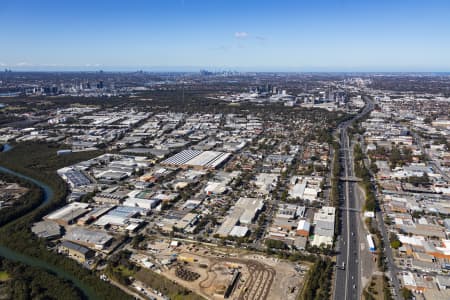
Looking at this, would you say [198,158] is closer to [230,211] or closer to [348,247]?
[230,211]

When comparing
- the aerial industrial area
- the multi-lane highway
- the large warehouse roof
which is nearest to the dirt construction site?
the aerial industrial area

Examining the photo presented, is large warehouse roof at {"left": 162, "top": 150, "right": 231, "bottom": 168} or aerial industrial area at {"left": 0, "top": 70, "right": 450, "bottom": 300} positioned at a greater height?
large warehouse roof at {"left": 162, "top": 150, "right": 231, "bottom": 168}

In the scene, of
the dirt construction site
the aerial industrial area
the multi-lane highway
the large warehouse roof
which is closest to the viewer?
the dirt construction site

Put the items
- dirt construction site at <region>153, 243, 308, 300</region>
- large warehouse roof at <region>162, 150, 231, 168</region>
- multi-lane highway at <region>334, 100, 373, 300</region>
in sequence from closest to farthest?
dirt construction site at <region>153, 243, 308, 300</region> < multi-lane highway at <region>334, 100, 373, 300</region> < large warehouse roof at <region>162, 150, 231, 168</region>

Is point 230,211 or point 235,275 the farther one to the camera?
point 230,211

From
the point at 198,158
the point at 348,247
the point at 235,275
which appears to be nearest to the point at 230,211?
the point at 235,275

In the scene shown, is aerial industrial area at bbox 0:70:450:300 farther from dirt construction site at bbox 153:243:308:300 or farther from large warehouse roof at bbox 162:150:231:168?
large warehouse roof at bbox 162:150:231:168
